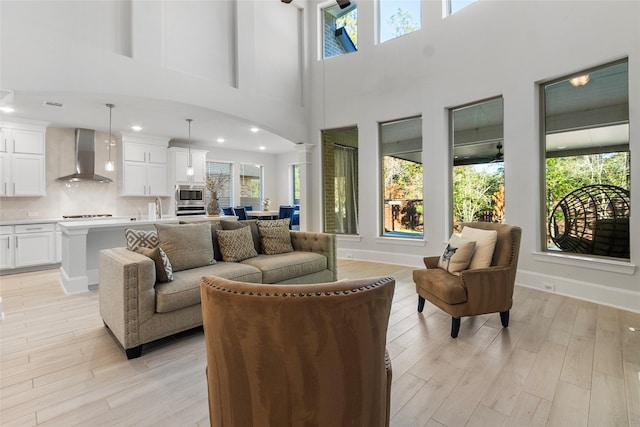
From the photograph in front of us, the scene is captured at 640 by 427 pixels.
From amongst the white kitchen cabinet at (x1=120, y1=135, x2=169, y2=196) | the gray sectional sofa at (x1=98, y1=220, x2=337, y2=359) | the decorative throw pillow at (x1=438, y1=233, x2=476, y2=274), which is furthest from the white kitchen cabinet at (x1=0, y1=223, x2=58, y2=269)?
the decorative throw pillow at (x1=438, y1=233, x2=476, y2=274)

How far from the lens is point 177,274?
273 cm

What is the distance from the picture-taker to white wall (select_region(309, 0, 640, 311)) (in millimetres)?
3287

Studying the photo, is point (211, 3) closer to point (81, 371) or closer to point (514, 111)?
point (514, 111)

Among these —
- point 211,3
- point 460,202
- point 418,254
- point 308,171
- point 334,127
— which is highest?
point 211,3

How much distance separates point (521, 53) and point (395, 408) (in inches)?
176

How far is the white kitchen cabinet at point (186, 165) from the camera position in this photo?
723cm

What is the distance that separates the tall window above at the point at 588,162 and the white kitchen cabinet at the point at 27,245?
25.5 feet

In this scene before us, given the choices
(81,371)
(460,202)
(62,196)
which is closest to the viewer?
(81,371)

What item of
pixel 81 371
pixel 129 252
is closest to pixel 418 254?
pixel 129 252

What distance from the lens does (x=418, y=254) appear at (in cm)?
515

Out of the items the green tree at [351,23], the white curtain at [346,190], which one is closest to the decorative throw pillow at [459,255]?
the white curtain at [346,190]

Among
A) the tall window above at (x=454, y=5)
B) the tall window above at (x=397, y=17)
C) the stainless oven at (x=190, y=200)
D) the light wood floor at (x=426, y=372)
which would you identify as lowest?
the light wood floor at (x=426, y=372)

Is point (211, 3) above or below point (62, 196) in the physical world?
above

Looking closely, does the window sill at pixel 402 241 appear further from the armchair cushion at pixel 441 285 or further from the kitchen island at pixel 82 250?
the kitchen island at pixel 82 250
